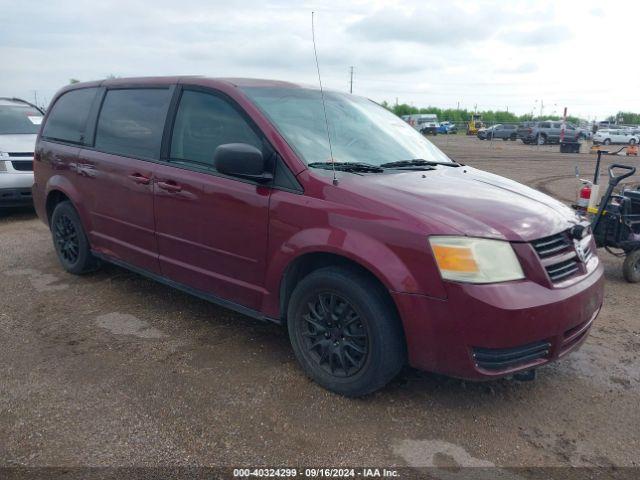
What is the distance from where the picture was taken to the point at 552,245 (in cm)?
293

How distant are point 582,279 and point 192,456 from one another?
2.24 meters

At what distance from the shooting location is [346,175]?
319 cm

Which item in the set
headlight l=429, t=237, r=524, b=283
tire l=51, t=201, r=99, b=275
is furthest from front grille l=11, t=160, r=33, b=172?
headlight l=429, t=237, r=524, b=283

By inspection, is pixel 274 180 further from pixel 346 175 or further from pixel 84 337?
pixel 84 337

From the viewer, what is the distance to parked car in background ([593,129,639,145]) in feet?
132

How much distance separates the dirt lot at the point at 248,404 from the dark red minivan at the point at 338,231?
1.03ft

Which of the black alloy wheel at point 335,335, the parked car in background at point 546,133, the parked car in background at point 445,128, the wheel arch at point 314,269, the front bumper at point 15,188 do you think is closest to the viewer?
the wheel arch at point 314,269

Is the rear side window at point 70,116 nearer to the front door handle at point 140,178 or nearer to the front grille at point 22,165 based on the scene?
the front door handle at point 140,178

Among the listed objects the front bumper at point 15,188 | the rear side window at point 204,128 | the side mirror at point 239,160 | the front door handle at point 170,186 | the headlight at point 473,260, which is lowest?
the front bumper at point 15,188

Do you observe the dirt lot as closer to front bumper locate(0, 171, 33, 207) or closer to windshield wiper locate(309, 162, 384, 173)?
windshield wiper locate(309, 162, 384, 173)

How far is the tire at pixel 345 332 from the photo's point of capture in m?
2.85

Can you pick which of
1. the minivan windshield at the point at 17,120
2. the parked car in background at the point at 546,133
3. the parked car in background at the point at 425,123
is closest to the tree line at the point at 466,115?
the parked car in background at the point at 425,123

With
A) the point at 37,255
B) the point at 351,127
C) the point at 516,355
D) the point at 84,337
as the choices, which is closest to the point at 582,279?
the point at 516,355

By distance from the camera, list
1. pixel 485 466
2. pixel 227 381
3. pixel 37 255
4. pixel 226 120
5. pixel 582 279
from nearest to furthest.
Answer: pixel 485 466 < pixel 582 279 < pixel 227 381 < pixel 226 120 < pixel 37 255
